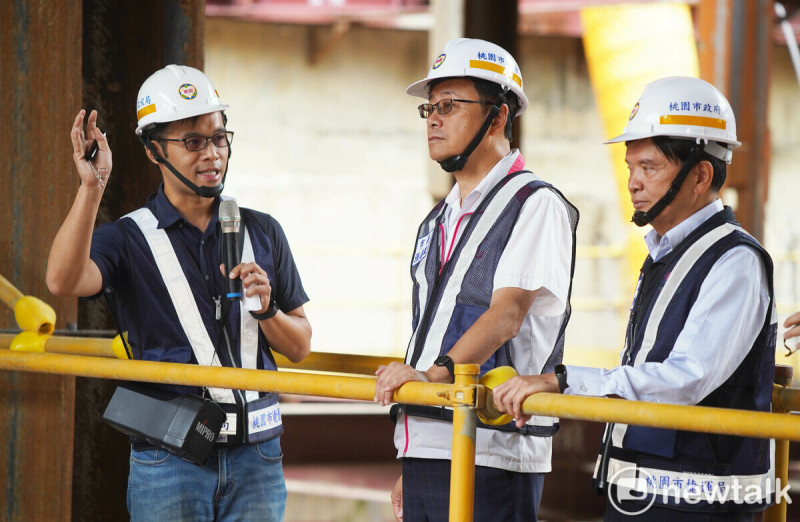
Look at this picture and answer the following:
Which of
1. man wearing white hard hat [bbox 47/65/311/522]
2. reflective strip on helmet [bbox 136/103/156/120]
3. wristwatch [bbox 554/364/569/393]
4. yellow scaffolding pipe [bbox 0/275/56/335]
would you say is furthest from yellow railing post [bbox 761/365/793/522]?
yellow scaffolding pipe [bbox 0/275/56/335]

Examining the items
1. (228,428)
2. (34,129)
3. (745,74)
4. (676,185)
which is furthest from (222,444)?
(745,74)

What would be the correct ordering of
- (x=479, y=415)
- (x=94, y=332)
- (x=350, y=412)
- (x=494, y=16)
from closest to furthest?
(x=479, y=415) < (x=94, y=332) < (x=494, y=16) < (x=350, y=412)

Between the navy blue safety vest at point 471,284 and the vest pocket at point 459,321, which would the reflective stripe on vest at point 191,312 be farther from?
the vest pocket at point 459,321

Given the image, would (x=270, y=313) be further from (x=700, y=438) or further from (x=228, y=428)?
(x=700, y=438)

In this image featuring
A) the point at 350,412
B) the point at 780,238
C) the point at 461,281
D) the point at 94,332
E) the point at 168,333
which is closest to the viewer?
the point at 461,281

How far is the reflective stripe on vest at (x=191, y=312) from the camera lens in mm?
2943

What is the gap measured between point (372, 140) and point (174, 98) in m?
16.0

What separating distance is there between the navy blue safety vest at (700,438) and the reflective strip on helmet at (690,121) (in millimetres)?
284

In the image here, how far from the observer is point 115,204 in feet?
14.4

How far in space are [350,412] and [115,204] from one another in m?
6.07

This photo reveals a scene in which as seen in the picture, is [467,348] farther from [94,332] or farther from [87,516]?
[87,516]

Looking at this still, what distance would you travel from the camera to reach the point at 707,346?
2254 millimetres

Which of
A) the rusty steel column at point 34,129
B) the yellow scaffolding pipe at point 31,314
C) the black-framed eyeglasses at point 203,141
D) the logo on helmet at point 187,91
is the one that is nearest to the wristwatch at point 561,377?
the black-framed eyeglasses at point 203,141

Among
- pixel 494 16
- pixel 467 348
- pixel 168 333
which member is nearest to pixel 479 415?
pixel 467 348
